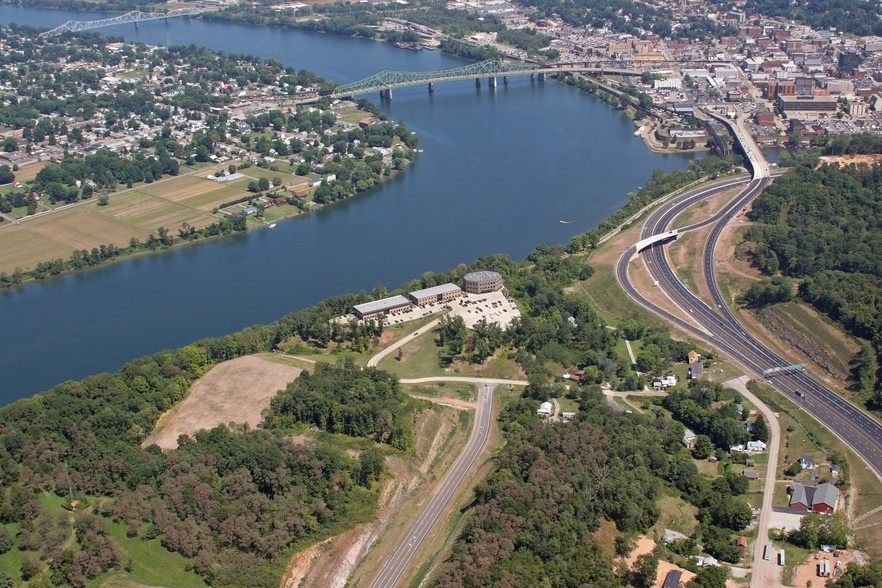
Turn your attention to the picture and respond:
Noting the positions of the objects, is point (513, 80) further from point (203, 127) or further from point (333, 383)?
point (333, 383)

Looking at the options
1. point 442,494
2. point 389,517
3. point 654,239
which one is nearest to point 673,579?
point 442,494

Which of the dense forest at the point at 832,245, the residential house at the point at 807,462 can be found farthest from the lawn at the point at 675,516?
the dense forest at the point at 832,245

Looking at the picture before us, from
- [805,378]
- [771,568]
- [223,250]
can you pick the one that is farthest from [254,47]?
[771,568]

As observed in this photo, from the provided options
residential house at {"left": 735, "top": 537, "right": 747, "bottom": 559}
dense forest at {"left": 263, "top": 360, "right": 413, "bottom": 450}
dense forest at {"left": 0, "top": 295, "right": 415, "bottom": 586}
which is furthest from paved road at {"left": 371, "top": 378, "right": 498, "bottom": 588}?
residential house at {"left": 735, "top": 537, "right": 747, "bottom": 559}

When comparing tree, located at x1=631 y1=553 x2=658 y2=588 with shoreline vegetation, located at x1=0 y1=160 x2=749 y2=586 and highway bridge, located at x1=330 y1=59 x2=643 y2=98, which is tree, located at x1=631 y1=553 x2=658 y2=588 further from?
highway bridge, located at x1=330 y1=59 x2=643 y2=98

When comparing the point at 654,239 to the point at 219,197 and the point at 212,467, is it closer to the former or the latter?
the point at 219,197
